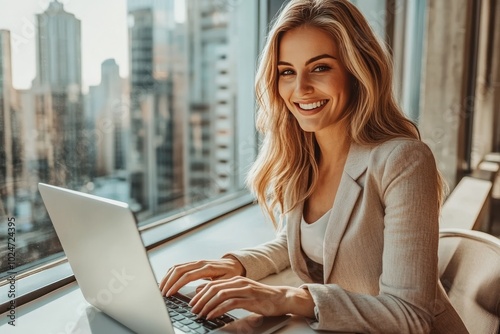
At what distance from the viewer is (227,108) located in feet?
8.47

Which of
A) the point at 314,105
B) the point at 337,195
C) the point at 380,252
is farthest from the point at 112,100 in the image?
the point at 380,252

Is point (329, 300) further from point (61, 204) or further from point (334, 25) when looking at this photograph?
point (334, 25)

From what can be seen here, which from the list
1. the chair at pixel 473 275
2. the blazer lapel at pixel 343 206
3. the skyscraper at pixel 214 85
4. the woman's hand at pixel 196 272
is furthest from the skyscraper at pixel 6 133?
Answer: the chair at pixel 473 275

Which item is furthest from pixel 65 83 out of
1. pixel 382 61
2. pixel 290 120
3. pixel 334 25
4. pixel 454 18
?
pixel 454 18

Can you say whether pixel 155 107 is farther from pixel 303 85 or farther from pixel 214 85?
pixel 303 85

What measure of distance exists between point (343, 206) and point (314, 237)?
0.13 meters

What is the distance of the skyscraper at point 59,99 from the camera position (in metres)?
1.30

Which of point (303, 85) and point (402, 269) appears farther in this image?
point (303, 85)

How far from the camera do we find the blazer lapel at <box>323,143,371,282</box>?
1.12 m

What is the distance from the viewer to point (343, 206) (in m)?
1.13

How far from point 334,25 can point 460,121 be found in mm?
2598

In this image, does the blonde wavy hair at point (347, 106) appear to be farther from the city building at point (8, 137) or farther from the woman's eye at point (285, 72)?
the city building at point (8, 137)

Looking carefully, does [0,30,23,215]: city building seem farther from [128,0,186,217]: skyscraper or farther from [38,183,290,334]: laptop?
[128,0,186,217]: skyscraper

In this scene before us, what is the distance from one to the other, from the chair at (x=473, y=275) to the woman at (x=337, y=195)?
17cm
